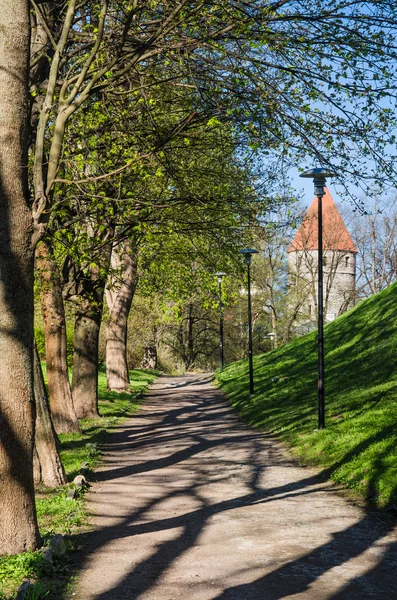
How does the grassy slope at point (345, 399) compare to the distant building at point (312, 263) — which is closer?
the grassy slope at point (345, 399)

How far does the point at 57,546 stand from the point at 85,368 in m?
12.0

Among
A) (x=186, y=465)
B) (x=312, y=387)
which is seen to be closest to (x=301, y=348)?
(x=312, y=387)

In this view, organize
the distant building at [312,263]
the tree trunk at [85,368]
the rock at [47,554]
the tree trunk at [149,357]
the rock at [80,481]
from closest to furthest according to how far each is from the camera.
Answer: the rock at [47,554] < the rock at [80,481] < the tree trunk at [85,368] < the tree trunk at [149,357] < the distant building at [312,263]

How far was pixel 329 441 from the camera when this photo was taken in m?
12.2

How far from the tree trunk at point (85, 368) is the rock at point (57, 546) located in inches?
468

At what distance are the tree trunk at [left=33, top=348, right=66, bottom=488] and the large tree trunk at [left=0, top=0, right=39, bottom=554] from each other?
3.54 metres

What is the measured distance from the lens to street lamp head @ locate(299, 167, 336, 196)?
1227 cm

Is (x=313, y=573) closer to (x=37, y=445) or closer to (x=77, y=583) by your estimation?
(x=77, y=583)

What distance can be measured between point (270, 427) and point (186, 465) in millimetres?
4096

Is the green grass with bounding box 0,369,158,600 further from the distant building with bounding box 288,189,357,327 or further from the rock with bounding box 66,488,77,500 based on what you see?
the distant building with bounding box 288,189,357,327

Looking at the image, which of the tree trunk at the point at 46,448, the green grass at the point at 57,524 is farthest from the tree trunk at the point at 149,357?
the tree trunk at the point at 46,448

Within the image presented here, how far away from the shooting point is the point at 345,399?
1581cm

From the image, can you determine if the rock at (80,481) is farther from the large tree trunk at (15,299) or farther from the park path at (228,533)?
the large tree trunk at (15,299)

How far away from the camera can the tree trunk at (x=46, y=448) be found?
10523 mm
